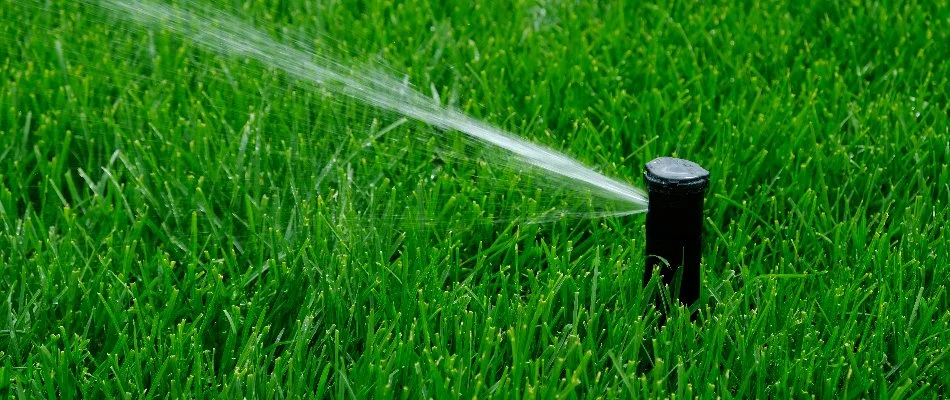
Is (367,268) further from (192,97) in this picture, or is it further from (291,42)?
(291,42)

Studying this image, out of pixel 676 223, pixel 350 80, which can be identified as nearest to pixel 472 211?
pixel 676 223

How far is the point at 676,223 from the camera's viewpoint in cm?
186

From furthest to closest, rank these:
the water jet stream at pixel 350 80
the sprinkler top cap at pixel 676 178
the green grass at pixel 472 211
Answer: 1. the water jet stream at pixel 350 80
2. the green grass at pixel 472 211
3. the sprinkler top cap at pixel 676 178

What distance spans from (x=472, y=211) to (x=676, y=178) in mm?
708

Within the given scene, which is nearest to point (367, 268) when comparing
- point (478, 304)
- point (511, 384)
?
point (478, 304)

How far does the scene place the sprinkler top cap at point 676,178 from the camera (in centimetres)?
178

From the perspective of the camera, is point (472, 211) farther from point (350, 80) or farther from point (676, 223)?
point (350, 80)

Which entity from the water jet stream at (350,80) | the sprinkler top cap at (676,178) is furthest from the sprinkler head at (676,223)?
the water jet stream at (350,80)

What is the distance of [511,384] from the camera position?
1888mm

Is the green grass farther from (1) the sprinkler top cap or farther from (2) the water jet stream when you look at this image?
(1) the sprinkler top cap

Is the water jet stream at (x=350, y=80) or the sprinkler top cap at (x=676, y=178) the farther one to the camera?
the water jet stream at (x=350, y=80)

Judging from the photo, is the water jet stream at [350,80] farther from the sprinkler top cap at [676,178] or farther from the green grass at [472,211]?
the sprinkler top cap at [676,178]

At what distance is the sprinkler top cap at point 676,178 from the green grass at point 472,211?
281 mm

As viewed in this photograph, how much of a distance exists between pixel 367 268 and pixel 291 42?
1260mm
